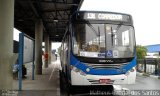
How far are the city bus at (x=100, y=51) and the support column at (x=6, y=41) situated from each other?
230 cm

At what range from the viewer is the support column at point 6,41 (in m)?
10.1

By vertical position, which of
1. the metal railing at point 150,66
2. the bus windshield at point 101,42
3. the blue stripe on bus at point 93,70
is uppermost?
the bus windshield at point 101,42

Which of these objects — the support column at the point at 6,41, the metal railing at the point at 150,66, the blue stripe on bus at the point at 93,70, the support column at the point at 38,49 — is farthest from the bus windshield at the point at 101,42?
the support column at the point at 38,49

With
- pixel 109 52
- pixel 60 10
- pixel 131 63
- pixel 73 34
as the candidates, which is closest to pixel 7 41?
pixel 73 34

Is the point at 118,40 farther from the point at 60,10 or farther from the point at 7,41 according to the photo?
the point at 60,10

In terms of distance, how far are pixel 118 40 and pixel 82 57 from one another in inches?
60.7

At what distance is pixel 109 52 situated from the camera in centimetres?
1051

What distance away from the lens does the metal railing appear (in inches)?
891

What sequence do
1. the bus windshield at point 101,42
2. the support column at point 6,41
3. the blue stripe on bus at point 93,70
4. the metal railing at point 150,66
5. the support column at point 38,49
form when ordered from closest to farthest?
the support column at point 6,41 → the blue stripe on bus at point 93,70 → the bus windshield at point 101,42 → the metal railing at point 150,66 → the support column at point 38,49

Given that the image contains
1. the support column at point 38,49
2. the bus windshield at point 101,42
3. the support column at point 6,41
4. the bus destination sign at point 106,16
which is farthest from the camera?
the support column at point 38,49

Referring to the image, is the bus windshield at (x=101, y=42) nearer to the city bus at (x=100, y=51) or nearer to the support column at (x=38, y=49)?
the city bus at (x=100, y=51)

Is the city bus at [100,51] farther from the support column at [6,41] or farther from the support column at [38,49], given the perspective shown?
the support column at [38,49]

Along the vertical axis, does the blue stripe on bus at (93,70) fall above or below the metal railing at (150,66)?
above

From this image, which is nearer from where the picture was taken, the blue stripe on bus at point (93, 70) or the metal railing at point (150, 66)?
the blue stripe on bus at point (93, 70)
